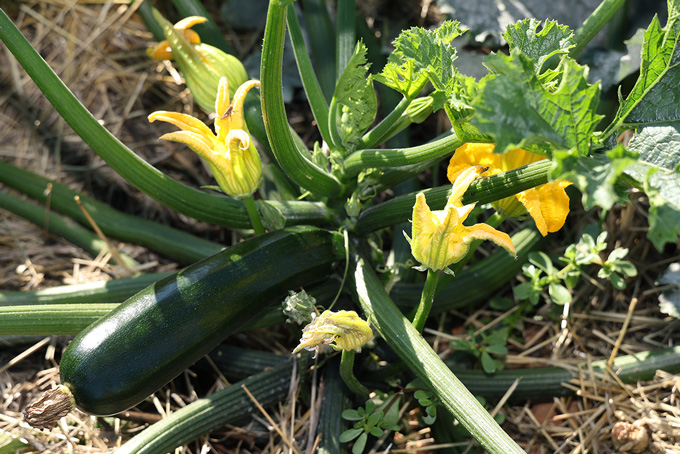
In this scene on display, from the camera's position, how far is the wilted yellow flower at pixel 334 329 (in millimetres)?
1084

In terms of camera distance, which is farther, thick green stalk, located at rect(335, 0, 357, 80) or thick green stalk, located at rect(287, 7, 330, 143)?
thick green stalk, located at rect(335, 0, 357, 80)

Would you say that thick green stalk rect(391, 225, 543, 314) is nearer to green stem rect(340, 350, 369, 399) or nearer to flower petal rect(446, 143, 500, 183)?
green stem rect(340, 350, 369, 399)

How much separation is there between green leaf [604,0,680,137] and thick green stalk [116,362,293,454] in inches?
36.6

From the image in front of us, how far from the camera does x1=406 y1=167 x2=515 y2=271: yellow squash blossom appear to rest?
1.06 m

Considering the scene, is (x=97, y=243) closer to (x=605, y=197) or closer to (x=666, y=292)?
(x=605, y=197)

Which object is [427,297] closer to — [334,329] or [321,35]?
[334,329]

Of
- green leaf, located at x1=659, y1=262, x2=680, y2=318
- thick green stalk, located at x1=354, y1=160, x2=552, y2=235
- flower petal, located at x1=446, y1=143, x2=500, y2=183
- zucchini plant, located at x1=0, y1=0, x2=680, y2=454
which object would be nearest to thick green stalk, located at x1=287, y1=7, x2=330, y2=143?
zucchini plant, located at x1=0, y1=0, x2=680, y2=454

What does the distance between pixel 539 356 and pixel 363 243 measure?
0.61 meters

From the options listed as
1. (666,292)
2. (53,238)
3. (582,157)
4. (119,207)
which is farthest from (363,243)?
(53,238)

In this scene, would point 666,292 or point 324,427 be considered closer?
point 324,427

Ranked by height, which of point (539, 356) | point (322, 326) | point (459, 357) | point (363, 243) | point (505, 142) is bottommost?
point (539, 356)

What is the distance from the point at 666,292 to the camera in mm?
1619

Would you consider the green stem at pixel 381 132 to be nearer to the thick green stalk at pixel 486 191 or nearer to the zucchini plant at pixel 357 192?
the zucchini plant at pixel 357 192

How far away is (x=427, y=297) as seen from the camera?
1229 mm
